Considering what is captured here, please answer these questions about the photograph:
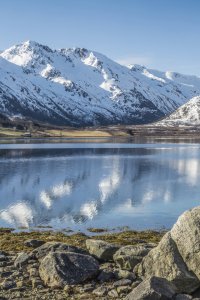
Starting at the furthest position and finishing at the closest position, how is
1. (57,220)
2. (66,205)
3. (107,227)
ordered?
(66,205)
(57,220)
(107,227)

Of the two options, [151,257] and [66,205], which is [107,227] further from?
[151,257]

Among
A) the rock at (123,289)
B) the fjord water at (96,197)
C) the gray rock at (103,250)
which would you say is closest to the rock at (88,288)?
the rock at (123,289)

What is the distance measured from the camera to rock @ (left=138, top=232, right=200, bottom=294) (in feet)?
38.4

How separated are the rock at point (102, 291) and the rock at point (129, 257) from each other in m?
1.91

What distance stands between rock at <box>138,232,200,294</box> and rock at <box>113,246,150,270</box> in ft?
2.46

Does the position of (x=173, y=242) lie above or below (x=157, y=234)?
above

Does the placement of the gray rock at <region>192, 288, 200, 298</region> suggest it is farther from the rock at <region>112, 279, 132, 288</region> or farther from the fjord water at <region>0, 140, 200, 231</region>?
the fjord water at <region>0, 140, 200, 231</region>

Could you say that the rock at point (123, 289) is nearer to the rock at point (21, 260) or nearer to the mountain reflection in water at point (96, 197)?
the rock at point (21, 260)

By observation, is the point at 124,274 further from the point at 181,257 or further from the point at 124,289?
the point at 181,257

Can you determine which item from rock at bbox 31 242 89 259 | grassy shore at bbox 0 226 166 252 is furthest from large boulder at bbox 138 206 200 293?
grassy shore at bbox 0 226 166 252

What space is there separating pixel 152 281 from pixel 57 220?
43.6 ft

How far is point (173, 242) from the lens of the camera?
12375mm

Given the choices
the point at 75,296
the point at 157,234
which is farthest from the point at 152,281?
the point at 157,234

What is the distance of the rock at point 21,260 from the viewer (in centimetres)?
1377
